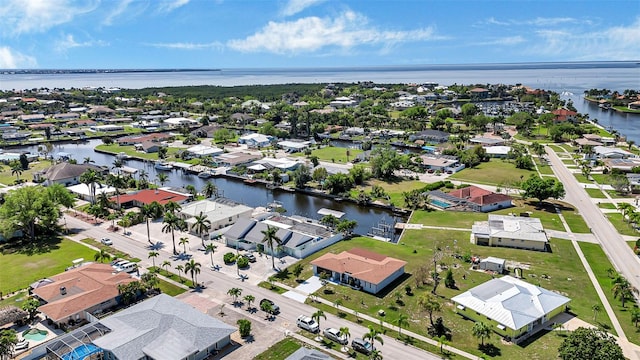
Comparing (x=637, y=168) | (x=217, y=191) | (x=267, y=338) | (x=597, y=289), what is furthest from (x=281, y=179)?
(x=637, y=168)

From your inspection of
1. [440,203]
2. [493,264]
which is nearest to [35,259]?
[493,264]

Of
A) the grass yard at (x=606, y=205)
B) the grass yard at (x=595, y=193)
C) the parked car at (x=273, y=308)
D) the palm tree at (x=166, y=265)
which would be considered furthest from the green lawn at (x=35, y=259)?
the grass yard at (x=595, y=193)

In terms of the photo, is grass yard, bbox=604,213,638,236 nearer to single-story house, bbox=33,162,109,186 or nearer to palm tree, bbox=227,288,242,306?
palm tree, bbox=227,288,242,306

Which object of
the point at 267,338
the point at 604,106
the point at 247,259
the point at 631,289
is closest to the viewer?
the point at 267,338

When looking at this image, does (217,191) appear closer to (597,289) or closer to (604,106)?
(597,289)

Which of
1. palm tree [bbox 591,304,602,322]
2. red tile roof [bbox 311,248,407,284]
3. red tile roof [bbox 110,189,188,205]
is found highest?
red tile roof [bbox 110,189,188,205]

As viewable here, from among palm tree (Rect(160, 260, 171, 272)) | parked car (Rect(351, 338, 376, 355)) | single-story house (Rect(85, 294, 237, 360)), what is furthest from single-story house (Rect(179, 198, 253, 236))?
parked car (Rect(351, 338, 376, 355))

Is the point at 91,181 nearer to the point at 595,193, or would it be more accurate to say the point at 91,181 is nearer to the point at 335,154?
the point at 335,154
